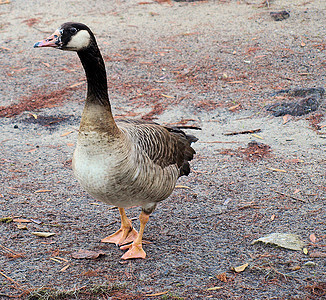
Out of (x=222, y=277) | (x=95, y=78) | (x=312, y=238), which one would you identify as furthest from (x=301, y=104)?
(x=95, y=78)

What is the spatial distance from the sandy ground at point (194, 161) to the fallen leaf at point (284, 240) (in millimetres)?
60

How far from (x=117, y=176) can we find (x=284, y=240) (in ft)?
5.58

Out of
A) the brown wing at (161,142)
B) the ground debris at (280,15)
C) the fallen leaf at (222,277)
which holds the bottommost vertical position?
the ground debris at (280,15)

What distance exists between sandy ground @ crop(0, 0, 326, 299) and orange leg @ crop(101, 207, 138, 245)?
0.39 ft

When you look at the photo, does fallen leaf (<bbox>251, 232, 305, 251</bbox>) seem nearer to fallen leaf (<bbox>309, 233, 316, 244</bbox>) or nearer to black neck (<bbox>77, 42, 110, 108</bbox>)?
fallen leaf (<bbox>309, 233, 316, 244</bbox>)

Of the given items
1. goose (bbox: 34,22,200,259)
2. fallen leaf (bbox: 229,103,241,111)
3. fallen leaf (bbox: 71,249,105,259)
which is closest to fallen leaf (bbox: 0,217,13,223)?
fallen leaf (bbox: 71,249,105,259)

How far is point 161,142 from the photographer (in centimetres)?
404

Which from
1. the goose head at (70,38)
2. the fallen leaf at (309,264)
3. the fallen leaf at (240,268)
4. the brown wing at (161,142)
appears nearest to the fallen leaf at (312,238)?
the fallen leaf at (309,264)

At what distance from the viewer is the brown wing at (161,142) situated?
3.84 m

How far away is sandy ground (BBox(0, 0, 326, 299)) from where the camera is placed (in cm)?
362

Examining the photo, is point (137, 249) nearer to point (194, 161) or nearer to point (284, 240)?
point (284, 240)

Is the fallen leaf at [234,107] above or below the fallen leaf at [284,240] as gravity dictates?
below

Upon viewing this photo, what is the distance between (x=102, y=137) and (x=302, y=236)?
84.5 inches

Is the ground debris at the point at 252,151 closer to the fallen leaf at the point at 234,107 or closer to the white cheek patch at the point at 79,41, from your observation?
the fallen leaf at the point at 234,107
